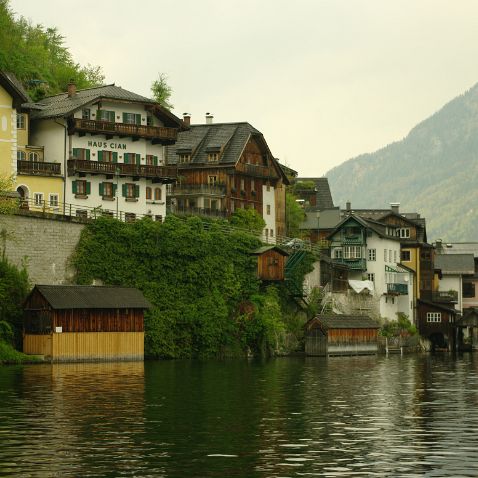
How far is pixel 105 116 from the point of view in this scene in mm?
96875

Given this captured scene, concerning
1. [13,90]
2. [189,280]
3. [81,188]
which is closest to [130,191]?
[81,188]

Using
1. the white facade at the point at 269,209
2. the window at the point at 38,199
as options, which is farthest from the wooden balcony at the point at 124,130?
the white facade at the point at 269,209

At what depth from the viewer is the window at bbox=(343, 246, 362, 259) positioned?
A: 122000 mm

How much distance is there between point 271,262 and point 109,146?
52.1ft

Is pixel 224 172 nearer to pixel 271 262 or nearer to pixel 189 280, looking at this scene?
pixel 271 262

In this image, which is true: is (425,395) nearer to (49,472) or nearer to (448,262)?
(49,472)

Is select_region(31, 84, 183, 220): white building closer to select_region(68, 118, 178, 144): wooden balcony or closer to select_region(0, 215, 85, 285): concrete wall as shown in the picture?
select_region(68, 118, 178, 144): wooden balcony

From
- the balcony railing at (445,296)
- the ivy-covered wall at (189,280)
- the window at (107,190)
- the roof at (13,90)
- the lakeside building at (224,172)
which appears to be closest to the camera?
the ivy-covered wall at (189,280)

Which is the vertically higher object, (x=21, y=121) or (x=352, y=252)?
(x=21, y=121)

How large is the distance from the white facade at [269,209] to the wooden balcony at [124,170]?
2117 cm

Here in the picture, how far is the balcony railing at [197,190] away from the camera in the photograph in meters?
110

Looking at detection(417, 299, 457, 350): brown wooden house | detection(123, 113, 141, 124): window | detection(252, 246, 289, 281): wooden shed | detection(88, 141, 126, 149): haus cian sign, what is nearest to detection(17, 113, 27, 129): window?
detection(88, 141, 126, 149): haus cian sign

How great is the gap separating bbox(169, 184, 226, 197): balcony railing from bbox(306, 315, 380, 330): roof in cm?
1759

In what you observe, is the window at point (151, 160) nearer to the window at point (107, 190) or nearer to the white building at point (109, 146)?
the white building at point (109, 146)
